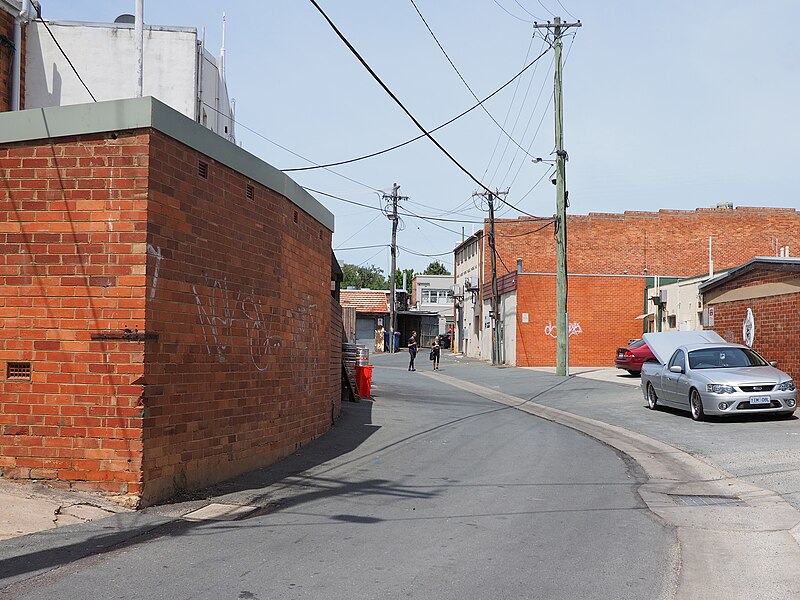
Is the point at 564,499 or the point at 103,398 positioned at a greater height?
the point at 103,398

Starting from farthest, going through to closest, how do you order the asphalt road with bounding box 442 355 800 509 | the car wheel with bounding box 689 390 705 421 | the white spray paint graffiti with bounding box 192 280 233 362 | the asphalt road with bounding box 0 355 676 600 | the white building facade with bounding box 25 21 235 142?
the white building facade with bounding box 25 21 235 142 < the car wheel with bounding box 689 390 705 421 < the asphalt road with bounding box 442 355 800 509 < the white spray paint graffiti with bounding box 192 280 233 362 < the asphalt road with bounding box 0 355 676 600

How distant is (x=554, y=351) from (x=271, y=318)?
32619 millimetres

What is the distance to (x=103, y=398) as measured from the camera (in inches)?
292

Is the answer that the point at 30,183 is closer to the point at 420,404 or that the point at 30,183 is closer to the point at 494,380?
the point at 420,404

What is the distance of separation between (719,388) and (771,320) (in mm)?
4774

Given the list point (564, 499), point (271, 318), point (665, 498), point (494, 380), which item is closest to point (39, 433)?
point (271, 318)

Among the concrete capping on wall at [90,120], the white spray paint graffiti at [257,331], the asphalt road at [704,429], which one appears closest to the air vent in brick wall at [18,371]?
the concrete capping on wall at [90,120]

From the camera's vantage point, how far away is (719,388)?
14992mm

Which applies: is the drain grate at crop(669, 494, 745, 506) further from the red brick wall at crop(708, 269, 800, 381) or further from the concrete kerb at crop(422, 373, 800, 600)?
the red brick wall at crop(708, 269, 800, 381)

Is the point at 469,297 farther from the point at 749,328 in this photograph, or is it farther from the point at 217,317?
the point at 217,317

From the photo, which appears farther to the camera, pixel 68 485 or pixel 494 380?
pixel 494 380

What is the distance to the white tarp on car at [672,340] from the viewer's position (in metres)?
18.7

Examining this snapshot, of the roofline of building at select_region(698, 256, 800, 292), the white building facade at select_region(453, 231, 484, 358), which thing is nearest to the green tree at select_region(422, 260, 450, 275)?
the white building facade at select_region(453, 231, 484, 358)

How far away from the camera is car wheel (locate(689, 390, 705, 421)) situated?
→ 1555 centimetres
